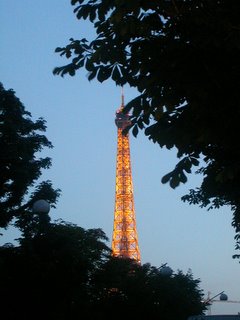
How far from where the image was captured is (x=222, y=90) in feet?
15.6

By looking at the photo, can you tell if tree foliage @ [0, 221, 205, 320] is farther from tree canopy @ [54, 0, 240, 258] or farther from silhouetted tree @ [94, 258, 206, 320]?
tree canopy @ [54, 0, 240, 258]

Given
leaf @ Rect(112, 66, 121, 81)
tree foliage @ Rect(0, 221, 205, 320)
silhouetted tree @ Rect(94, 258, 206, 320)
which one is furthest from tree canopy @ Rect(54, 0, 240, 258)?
silhouetted tree @ Rect(94, 258, 206, 320)

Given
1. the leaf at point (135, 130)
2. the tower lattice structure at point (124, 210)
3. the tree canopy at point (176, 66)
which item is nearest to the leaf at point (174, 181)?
the tree canopy at point (176, 66)

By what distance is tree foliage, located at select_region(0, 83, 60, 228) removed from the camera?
24.2 m

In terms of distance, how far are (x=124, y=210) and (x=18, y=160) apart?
168ft

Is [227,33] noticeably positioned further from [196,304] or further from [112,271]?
[112,271]

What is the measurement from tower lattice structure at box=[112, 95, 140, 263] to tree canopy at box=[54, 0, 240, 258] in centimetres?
6544

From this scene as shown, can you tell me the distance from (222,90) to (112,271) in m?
30.2

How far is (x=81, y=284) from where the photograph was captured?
14.3 meters

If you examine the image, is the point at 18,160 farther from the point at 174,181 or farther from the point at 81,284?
the point at 174,181

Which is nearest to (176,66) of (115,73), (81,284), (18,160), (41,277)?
(115,73)

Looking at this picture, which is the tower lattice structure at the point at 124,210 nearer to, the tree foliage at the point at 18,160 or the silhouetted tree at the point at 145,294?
the silhouetted tree at the point at 145,294

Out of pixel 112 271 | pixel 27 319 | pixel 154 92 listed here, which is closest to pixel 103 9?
pixel 154 92

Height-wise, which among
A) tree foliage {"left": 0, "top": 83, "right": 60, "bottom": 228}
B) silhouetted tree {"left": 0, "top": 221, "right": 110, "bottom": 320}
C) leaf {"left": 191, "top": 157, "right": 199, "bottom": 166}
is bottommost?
leaf {"left": 191, "top": 157, "right": 199, "bottom": 166}
